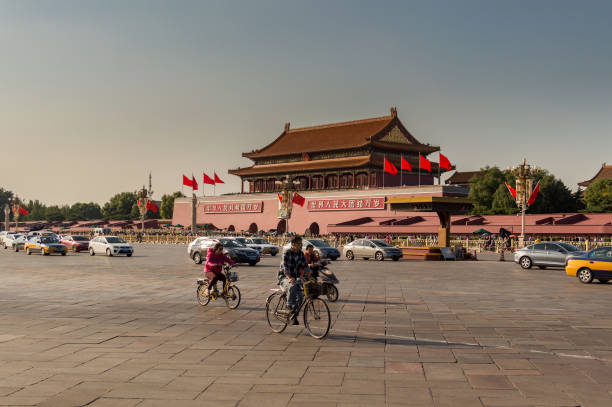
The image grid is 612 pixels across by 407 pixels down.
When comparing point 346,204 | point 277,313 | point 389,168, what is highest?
point 389,168

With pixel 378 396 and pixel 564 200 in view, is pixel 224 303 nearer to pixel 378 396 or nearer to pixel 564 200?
pixel 378 396

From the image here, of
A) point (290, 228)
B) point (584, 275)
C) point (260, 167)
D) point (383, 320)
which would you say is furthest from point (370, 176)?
point (383, 320)

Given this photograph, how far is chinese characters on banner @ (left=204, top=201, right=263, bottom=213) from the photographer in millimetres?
74312

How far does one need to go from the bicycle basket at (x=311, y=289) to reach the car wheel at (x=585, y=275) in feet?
42.3

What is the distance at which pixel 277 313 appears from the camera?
9688 millimetres

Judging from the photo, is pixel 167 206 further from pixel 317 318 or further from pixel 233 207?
pixel 317 318

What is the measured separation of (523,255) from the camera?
2691cm

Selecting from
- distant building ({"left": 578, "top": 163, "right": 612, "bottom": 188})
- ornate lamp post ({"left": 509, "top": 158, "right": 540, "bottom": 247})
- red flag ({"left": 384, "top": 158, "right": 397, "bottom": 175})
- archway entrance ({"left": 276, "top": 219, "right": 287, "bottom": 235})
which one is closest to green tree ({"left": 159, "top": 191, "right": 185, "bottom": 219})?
archway entrance ({"left": 276, "top": 219, "right": 287, "bottom": 235})

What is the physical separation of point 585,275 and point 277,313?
13232 millimetres

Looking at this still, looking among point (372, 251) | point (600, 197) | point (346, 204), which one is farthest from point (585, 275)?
point (346, 204)

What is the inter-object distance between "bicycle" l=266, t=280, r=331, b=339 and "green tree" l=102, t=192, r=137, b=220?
109m

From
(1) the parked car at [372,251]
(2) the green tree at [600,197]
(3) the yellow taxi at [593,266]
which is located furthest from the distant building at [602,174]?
(3) the yellow taxi at [593,266]

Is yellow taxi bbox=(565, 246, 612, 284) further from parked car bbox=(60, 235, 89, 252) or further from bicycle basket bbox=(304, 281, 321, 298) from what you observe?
parked car bbox=(60, 235, 89, 252)

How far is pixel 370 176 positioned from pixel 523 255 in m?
40.4
